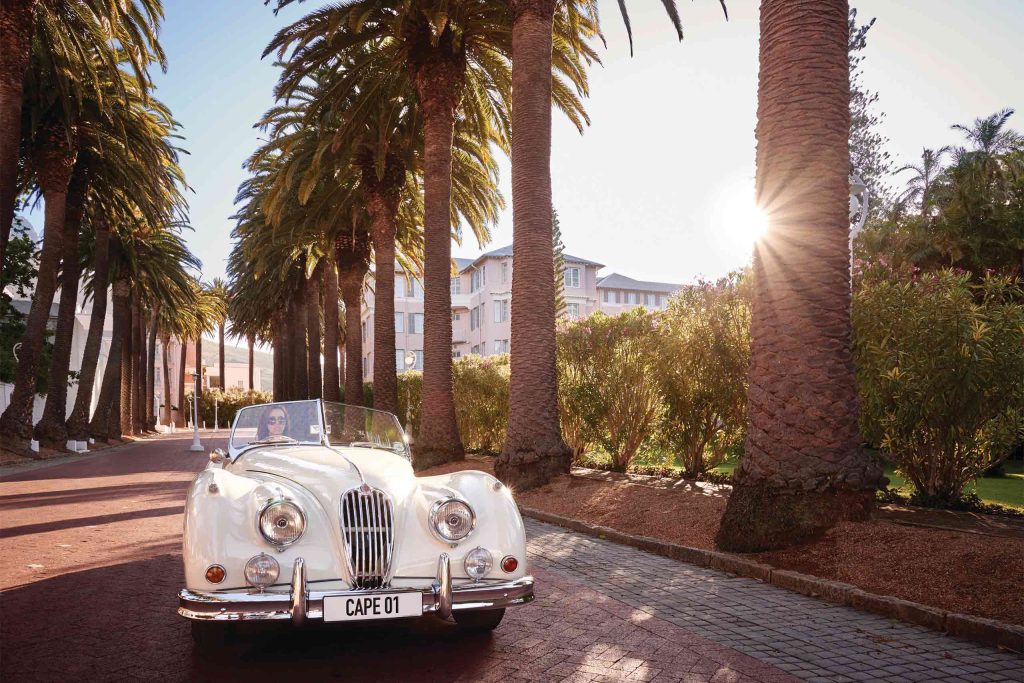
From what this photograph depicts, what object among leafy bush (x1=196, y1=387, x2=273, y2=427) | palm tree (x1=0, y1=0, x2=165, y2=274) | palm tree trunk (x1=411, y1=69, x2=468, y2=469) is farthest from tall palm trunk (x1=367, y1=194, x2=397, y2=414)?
leafy bush (x1=196, y1=387, x2=273, y2=427)

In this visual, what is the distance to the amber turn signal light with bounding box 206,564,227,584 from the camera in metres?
4.22

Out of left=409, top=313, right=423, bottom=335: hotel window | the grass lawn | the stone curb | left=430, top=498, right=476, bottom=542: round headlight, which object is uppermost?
left=409, top=313, right=423, bottom=335: hotel window

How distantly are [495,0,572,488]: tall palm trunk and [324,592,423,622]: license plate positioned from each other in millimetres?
8142

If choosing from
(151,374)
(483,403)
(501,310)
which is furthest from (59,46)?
(501,310)

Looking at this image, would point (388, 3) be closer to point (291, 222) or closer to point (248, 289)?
point (291, 222)

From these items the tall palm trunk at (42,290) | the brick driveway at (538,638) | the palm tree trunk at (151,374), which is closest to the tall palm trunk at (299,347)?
the tall palm trunk at (42,290)

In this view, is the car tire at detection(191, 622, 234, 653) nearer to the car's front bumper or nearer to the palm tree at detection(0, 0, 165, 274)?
the car's front bumper

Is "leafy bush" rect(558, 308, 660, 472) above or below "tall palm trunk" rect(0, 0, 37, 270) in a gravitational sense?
below

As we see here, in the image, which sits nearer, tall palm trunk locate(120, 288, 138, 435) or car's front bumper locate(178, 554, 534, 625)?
car's front bumper locate(178, 554, 534, 625)

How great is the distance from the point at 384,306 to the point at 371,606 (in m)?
17.2

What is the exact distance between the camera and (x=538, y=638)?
5.11m

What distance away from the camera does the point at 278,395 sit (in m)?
43.1

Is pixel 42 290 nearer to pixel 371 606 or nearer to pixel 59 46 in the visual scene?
pixel 59 46

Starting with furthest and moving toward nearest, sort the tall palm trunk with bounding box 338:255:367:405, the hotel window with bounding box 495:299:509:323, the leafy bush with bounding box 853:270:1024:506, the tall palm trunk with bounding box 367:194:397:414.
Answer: the hotel window with bounding box 495:299:509:323 → the tall palm trunk with bounding box 338:255:367:405 → the tall palm trunk with bounding box 367:194:397:414 → the leafy bush with bounding box 853:270:1024:506
